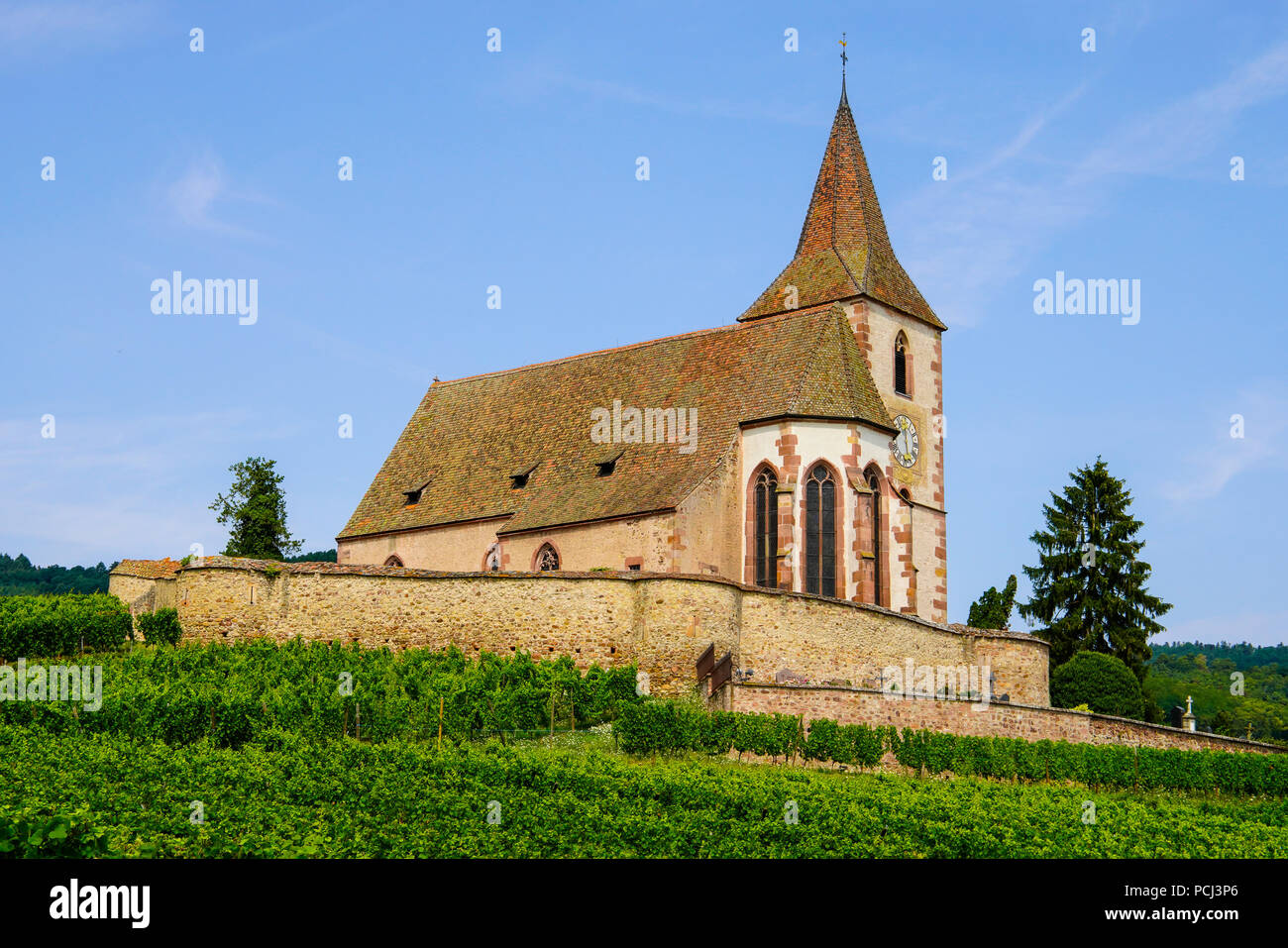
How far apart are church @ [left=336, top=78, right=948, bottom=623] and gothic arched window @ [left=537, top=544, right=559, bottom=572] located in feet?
0.24

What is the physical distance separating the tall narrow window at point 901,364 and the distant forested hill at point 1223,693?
13630 mm

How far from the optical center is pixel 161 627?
3672cm

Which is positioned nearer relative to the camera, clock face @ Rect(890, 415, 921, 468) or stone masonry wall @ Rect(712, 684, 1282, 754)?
stone masonry wall @ Rect(712, 684, 1282, 754)

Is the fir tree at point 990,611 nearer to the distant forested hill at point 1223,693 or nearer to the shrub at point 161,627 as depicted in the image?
the distant forested hill at point 1223,693

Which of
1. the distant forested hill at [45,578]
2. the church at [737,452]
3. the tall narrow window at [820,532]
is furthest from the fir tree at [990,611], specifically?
the distant forested hill at [45,578]

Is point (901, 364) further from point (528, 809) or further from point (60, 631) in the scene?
point (528, 809)

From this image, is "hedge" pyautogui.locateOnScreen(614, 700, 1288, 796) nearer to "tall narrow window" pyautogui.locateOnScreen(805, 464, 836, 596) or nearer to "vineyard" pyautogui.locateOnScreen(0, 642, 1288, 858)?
"vineyard" pyautogui.locateOnScreen(0, 642, 1288, 858)

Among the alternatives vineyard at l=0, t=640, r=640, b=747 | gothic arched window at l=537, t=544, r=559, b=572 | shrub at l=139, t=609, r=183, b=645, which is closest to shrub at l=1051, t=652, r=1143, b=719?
gothic arched window at l=537, t=544, r=559, b=572

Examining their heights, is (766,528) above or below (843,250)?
below

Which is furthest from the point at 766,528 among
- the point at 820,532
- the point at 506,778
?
the point at 506,778

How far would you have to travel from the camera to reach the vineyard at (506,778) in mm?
20578

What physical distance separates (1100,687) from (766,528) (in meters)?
11.7

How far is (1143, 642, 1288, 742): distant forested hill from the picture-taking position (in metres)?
80.4
